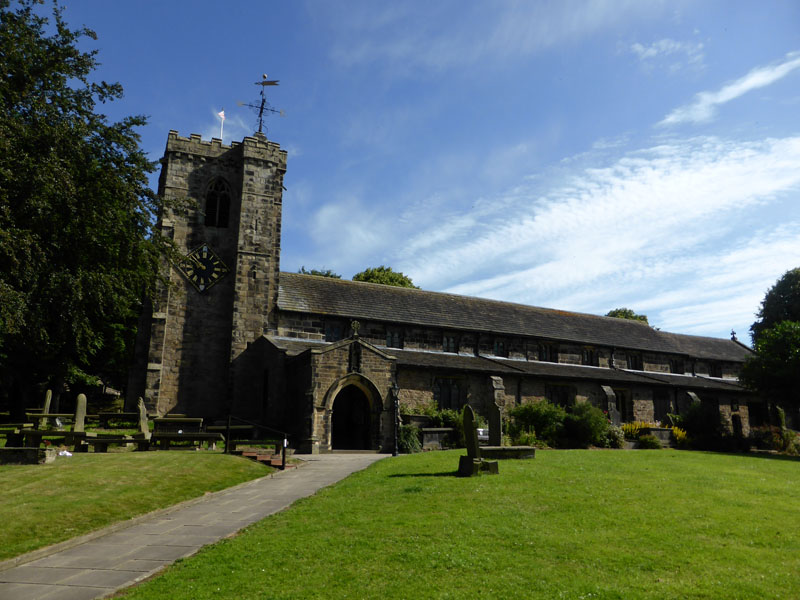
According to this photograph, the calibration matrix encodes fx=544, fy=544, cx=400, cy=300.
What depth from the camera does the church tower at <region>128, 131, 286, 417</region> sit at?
2939 centimetres

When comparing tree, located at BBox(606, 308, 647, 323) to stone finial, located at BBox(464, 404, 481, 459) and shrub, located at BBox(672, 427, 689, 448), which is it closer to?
shrub, located at BBox(672, 427, 689, 448)

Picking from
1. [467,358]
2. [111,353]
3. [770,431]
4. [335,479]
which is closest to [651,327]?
[770,431]

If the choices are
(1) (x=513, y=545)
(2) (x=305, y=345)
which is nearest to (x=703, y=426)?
(2) (x=305, y=345)

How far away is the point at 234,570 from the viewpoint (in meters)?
7.36

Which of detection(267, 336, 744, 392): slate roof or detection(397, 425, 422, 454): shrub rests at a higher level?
detection(267, 336, 744, 392): slate roof

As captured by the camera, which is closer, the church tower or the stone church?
the stone church

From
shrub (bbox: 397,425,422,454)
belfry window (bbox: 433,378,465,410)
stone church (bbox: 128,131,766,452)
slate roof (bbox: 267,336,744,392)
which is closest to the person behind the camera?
shrub (bbox: 397,425,422,454)

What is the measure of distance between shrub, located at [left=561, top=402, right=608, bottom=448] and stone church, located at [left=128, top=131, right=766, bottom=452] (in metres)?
3.93

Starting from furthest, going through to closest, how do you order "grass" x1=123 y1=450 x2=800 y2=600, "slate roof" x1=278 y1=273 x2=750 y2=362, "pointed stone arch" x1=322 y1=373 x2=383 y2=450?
1. "slate roof" x1=278 y1=273 x2=750 y2=362
2. "pointed stone arch" x1=322 y1=373 x2=383 y2=450
3. "grass" x1=123 y1=450 x2=800 y2=600

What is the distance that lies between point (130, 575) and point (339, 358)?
17.9m

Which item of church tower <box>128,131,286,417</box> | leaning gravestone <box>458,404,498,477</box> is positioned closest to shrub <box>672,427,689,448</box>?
leaning gravestone <box>458,404,498,477</box>

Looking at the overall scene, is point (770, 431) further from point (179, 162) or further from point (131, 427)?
point (179, 162)

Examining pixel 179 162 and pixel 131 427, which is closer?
pixel 131 427

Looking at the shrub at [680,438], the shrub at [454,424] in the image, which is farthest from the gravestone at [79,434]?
the shrub at [680,438]
